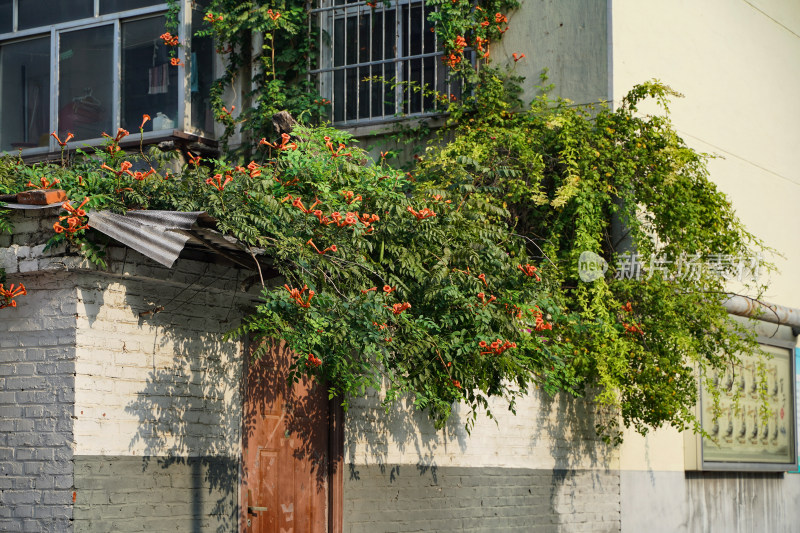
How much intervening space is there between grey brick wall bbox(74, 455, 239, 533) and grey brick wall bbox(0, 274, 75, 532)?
15 centimetres

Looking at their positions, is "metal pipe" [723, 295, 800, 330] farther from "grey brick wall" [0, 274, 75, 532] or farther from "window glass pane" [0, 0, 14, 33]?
"window glass pane" [0, 0, 14, 33]

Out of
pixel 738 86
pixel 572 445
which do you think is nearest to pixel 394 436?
pixel 572 445

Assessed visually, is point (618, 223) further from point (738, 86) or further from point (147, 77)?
point (147, 77)

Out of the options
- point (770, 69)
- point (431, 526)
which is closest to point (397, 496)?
point (431, 526)

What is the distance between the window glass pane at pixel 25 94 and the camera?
12133 millimetres

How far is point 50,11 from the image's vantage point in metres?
12.1

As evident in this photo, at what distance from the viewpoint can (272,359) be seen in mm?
7797

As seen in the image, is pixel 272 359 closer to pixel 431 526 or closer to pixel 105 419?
pixel 105 419

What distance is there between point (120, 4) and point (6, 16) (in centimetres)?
160

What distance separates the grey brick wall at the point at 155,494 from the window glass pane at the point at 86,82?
6041 millimetres

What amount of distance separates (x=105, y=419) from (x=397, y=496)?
3.13m

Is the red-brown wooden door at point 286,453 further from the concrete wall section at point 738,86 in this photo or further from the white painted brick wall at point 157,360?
the concrete wall section at point 738,86

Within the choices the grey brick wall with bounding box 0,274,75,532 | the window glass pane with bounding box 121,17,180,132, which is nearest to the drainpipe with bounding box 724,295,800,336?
the window glass pane with bounding box 121,17,180,132

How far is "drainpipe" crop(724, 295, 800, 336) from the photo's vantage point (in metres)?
11.8
